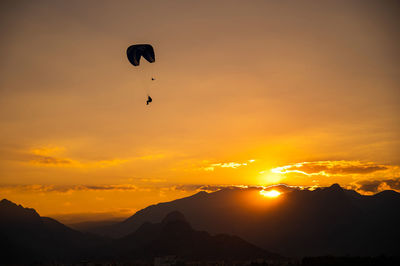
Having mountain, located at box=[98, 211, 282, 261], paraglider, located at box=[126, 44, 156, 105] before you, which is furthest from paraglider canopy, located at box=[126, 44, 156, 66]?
mountain, located at box=[98, 211, 282, 261]

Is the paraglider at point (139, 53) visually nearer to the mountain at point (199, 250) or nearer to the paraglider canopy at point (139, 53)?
the paraglider canopy at point (139, 53)

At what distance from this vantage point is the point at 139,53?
233 ft

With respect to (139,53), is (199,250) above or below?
below

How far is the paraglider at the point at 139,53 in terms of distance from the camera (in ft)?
228

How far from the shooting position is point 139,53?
7088cm

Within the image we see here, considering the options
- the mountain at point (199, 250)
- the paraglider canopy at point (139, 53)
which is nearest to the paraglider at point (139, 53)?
the paraglider canopy at point (139, 53)

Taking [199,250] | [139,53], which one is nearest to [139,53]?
[139,53]

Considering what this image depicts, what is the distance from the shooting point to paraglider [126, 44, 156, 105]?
69.6 m

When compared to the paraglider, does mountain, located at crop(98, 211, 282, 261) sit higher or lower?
lower

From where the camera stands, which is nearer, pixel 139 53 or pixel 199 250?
pixel 139 53

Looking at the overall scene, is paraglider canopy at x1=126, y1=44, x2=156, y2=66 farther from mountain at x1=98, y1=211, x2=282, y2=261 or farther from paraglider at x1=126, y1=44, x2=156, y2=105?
mountain at x1=98, y1=211, x2=282, y2=261

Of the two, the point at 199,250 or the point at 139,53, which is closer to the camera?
the point at 139,53

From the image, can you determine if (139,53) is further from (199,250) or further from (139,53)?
(199,250)

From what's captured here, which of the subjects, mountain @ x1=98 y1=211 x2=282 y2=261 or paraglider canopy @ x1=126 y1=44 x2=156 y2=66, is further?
mountain @ x1=98 y1=211 x2=282 y2=261
